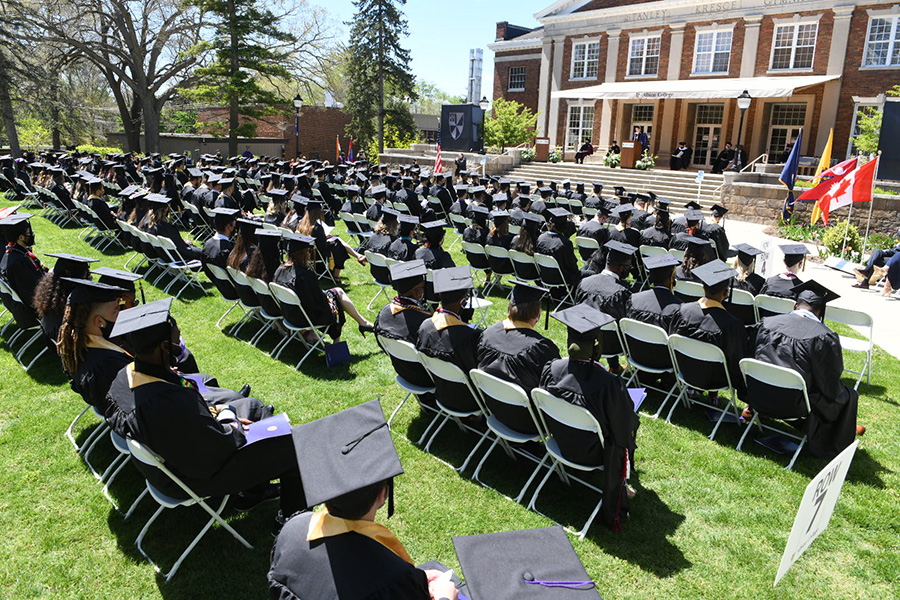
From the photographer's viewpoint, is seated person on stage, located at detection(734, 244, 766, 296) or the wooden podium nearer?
seated person on stage, located at detection(734, 244, 766, 296)

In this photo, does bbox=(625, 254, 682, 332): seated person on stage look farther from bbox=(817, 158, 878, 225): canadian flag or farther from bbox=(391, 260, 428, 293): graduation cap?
bbox=(817, 158, 878, 225): canadian flag

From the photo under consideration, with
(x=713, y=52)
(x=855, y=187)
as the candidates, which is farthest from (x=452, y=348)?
(x=713, y=52)

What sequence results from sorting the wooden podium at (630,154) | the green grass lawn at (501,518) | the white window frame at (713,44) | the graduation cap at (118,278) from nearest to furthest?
the green grass lawn at (501,518)
the graduation cap at (118,278)
the wooden podium at (630,154)
the white window frame at (713,44)

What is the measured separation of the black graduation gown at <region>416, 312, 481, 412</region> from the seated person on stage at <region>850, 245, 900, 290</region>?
945 centimetres

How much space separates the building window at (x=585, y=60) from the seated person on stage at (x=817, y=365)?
89.0ft

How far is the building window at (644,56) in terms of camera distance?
1065 inches

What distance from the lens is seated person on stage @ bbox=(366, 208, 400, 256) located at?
8.63 metres

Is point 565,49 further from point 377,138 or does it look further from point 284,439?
point 284,439

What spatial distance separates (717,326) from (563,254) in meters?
3.61

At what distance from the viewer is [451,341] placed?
4.48 m

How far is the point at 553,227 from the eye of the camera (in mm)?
9352

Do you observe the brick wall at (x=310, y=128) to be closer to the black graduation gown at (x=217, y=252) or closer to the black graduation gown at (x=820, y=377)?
the black graduation gown at (x=217, y=252)

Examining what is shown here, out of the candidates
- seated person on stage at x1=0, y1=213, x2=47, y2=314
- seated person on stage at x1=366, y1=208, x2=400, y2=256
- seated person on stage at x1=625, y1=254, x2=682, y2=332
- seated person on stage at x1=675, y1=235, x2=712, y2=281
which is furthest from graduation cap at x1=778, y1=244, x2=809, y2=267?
seated person on stage at x1=0, y1=213, x2=47, y2=314

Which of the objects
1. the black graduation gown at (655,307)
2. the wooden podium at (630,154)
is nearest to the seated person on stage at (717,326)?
the black graduation gown at (655,307)
